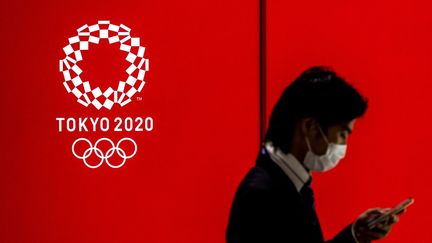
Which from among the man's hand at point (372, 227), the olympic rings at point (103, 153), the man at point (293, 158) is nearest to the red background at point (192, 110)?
the olympic rings at point (103, 153)

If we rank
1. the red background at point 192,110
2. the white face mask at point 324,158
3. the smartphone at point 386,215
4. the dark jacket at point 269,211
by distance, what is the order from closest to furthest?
the dark jacket at point 269,211 → the white face mask at point 324,158 → the smartphone at point 386,215 → the red background at point 192,110

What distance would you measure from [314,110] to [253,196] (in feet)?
0.78

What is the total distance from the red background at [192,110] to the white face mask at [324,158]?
0.91 metres

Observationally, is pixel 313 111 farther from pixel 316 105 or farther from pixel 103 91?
pixel 103 91

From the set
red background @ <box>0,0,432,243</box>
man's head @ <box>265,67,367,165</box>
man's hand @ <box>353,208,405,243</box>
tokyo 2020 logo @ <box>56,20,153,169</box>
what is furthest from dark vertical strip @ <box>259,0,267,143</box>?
man's head @ <box>265,67,367,165</box>

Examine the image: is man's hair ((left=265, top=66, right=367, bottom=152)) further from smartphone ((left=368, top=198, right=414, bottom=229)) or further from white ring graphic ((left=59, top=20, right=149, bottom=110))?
white ring graphic ((left=59, top=20, right=149, bottom=110))

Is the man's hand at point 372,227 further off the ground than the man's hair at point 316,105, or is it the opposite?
the man's hair at point 316,105

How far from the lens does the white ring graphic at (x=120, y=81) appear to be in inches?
96.0

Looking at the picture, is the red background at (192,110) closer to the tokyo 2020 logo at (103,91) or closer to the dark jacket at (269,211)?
the tokyo 2020 logo at (103,91)

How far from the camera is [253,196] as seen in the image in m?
1.42

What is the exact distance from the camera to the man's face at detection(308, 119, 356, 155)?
1509mm

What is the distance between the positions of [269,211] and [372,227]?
0.38 meters

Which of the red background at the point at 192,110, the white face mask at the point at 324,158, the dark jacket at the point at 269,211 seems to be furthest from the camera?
the red background at the point at 192,110

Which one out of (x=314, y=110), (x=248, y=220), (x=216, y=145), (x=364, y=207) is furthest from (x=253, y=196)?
(x=364, y=207)
